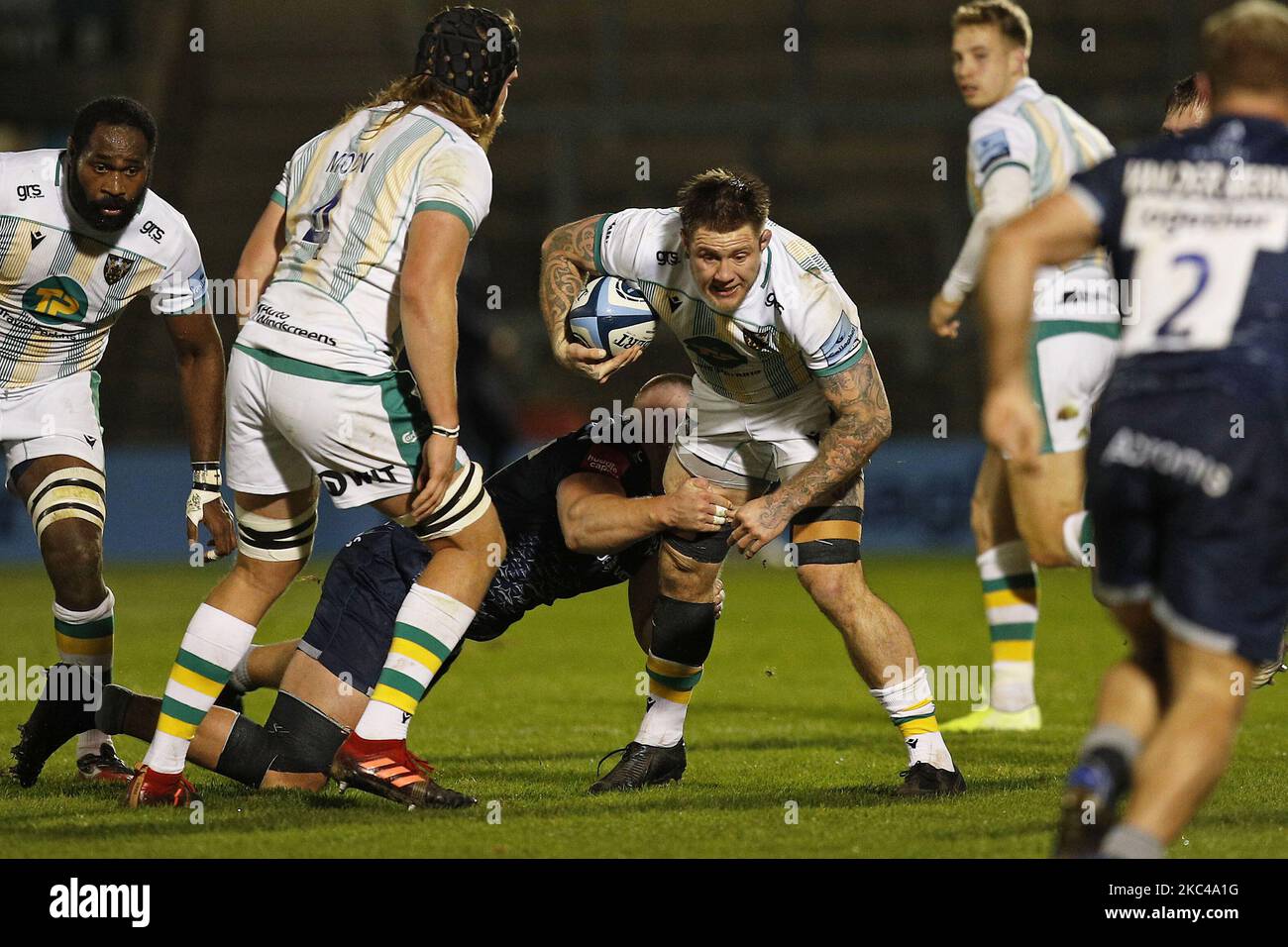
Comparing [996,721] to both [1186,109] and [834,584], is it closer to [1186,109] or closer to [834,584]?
[834,584]

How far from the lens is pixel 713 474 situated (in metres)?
5.65

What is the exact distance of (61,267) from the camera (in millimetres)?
5492

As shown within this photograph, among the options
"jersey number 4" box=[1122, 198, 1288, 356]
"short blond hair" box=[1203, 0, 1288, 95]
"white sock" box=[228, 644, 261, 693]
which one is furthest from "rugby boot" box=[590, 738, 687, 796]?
"short blond hair" box=[1203, 0, 1288, 95]

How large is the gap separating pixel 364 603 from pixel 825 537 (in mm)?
1523

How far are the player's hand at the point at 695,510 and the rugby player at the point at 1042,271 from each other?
1.09 m

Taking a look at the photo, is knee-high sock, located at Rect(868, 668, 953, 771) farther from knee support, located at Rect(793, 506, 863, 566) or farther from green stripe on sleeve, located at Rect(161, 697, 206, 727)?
green stripe on sleeve, located at Rect(161, 697, 206, 727)

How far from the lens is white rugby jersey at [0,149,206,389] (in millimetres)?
5441

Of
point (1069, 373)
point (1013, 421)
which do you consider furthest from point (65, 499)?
point (1069, 373)

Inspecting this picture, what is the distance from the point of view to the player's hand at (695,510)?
5.28m

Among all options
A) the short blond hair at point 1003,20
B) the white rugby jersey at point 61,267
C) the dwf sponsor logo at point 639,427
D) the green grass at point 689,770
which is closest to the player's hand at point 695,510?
the dwf sponsor logo at point 639,427

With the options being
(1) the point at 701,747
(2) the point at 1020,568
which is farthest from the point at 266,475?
(2) the point at 1020,568

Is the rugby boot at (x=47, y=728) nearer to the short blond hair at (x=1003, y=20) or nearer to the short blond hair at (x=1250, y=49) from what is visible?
the short blond hair at (x=1250, y=49)

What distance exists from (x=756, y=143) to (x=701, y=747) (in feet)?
47.4

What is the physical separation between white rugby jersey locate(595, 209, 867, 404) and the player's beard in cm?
154
